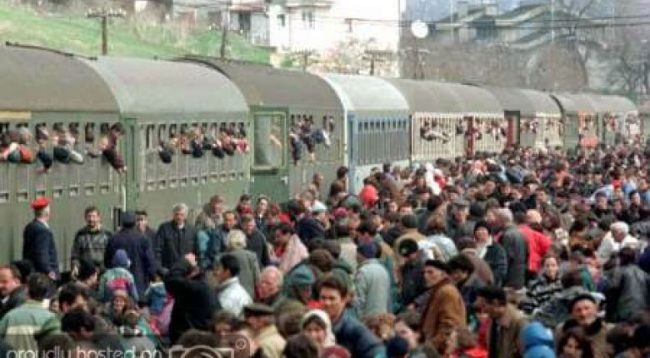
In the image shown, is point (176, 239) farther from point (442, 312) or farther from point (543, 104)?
point (543, 104)

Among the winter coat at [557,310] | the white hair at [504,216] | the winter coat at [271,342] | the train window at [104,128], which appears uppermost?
the train window at [104,128]

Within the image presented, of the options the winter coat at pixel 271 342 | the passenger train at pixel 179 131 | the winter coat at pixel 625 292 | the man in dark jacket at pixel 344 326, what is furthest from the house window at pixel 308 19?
the winter coat at pixel 271 342

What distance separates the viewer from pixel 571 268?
731 inches

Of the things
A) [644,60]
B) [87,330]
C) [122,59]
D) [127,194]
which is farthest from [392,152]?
[644,60]

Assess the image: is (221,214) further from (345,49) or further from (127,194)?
(345,49)

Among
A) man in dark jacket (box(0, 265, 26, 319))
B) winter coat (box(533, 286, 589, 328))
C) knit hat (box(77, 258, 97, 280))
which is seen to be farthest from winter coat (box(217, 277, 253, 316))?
winter coat (box(533, 286, 589, 328))

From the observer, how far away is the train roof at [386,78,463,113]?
178ft

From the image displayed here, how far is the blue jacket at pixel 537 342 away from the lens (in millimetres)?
13812

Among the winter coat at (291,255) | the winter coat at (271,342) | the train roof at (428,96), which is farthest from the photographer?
the train roof at (428,96)

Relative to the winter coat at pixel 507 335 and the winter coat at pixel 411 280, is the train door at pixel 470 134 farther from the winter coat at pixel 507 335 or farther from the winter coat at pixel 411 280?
the winter coat at pixel 507 335

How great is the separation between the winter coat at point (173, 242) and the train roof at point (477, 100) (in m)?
38.3

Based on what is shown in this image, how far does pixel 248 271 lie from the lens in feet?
63.2

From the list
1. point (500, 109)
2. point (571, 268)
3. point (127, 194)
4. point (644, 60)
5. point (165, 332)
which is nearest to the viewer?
point (165, 332)

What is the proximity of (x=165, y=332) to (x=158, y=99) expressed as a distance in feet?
43.9
